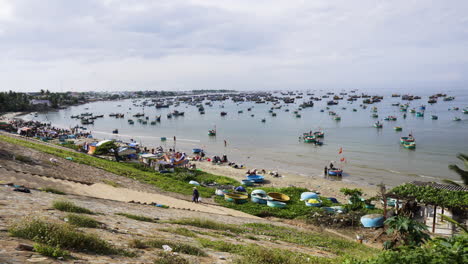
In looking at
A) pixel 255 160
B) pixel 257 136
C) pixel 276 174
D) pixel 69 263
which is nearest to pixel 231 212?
pixel 69 263

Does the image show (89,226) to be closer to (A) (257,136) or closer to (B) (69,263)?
(B) (69,263)

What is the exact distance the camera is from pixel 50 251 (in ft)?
19.1

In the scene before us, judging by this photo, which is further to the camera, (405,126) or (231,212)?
(405,126)

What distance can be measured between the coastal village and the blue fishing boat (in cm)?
6

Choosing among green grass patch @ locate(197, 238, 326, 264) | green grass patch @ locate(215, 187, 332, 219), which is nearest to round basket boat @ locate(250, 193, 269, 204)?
green grass patch @ locate(215, 187, 332, 219)

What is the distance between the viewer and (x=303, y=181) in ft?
114

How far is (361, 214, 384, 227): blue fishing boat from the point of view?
60.7 feet

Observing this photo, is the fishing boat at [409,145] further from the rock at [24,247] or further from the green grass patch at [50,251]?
the rock at [24,247]

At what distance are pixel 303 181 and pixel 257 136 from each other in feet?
113

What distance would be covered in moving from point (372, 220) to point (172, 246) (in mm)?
14599

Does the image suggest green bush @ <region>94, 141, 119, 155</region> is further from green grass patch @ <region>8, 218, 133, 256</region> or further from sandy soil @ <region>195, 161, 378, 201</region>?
green grass patch @ <region>8, 218, 133, 256</region>

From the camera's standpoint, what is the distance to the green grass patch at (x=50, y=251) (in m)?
5.81

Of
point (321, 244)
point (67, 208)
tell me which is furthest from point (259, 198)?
point (67, 208)

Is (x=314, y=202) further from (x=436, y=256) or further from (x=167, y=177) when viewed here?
(x=436, y=256)
